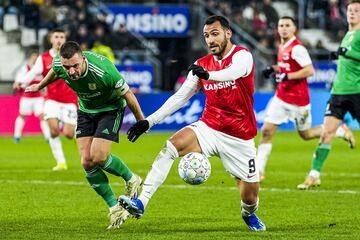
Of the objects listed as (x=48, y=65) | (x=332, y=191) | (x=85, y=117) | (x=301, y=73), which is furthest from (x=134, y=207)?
(x=48, y=65)

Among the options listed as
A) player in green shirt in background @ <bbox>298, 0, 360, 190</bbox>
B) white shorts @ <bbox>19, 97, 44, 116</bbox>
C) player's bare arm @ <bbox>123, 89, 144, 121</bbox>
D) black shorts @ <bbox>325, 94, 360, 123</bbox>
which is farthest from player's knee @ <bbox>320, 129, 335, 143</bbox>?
white shorts @ <bbox>19, 97, 44, 116</bbox>

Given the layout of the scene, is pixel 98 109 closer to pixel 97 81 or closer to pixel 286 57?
pixel 97 81

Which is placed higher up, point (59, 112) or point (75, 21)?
point (59, 112)

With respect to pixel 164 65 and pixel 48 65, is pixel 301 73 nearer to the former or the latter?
pixel 48 65

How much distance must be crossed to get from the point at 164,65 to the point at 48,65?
17.9m

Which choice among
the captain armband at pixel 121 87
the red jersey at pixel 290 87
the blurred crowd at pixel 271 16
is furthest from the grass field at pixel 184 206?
the blurred crowd at pixel 271 16

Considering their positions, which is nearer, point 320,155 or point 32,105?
point 320,155

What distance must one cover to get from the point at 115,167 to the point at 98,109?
710mm

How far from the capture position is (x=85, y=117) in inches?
440

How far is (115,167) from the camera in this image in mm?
11297

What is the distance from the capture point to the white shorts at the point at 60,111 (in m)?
17.8

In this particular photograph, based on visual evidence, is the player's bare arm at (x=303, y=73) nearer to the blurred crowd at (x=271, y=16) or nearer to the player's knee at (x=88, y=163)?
the player's knee at (x=88, y=163)

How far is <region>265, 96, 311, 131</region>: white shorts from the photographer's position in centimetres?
1585

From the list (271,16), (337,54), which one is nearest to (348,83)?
(337,54)
